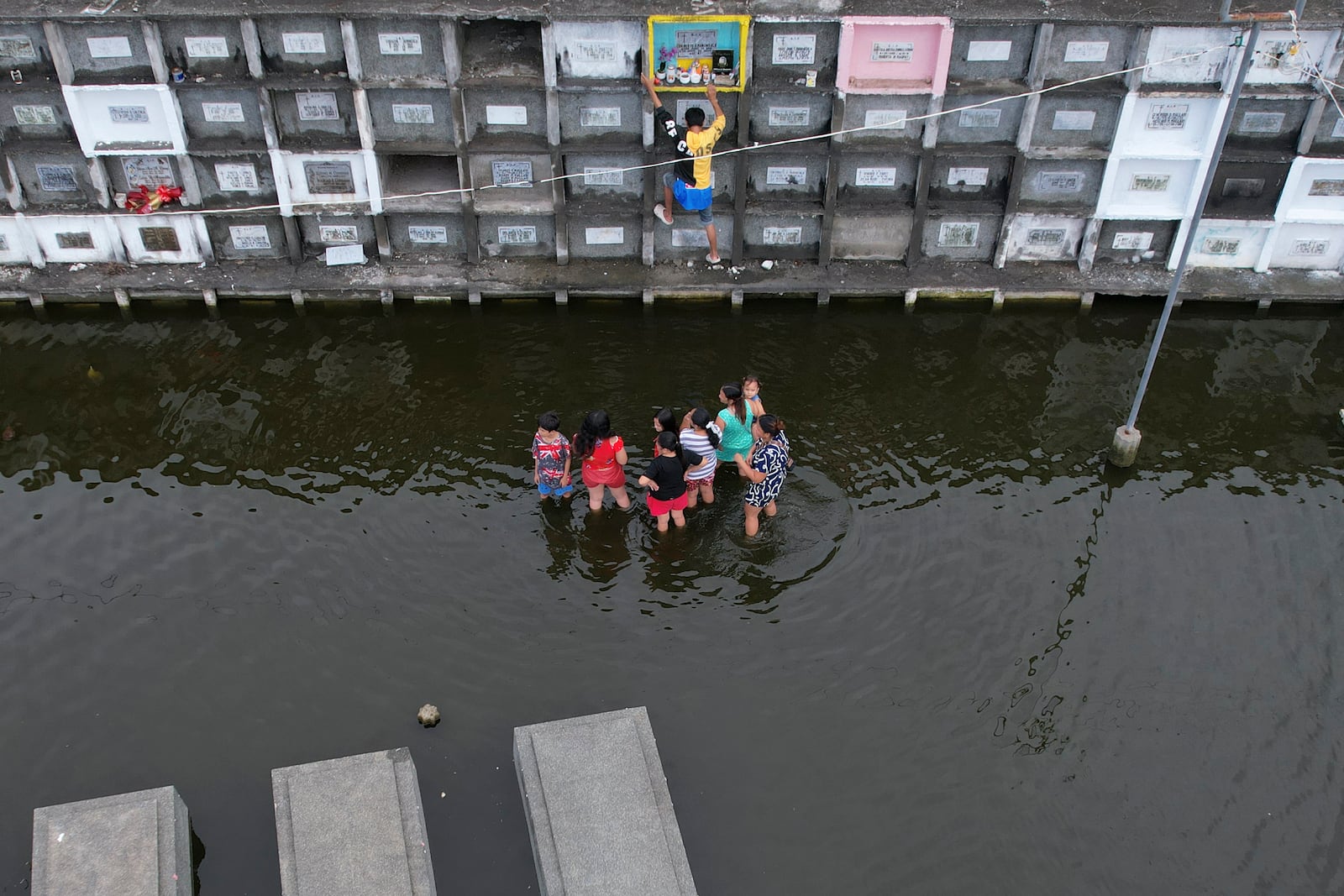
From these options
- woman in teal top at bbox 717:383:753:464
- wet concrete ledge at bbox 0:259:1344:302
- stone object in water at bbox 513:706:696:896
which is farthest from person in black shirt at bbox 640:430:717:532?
wet concrete ledge at bbox 0:259:1344:302

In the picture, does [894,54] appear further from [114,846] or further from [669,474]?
[114,846]

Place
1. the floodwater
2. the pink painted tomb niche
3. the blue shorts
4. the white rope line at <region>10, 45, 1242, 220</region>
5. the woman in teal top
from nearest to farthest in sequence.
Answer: the floodwater < the woman in teal top < the pink painted tomb niche < the white rope line at <region>10, 45, 1242, 220</region> < the blue shorts

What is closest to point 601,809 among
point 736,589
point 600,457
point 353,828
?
point 353,828

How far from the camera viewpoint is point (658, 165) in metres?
16.6

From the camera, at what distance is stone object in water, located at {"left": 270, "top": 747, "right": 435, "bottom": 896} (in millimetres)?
9984

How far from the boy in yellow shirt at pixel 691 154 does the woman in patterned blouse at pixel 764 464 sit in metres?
4.94

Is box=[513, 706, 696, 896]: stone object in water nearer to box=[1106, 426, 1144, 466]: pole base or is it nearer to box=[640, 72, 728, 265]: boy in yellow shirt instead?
box=[1106, 426, 1144, 466]: pole base

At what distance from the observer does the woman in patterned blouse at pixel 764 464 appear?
41.6ft

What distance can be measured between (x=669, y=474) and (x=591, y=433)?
1031 mm

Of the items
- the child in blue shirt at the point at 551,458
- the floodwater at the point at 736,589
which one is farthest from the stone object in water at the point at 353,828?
the child in blue shirt at the point at 551,458

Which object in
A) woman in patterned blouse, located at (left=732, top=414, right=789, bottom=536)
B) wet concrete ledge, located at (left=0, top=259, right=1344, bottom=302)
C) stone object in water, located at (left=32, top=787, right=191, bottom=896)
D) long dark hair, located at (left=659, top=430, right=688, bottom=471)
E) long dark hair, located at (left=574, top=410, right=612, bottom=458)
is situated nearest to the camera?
stone object in water, located at (left=32, top=787, right=191, bottom=896)

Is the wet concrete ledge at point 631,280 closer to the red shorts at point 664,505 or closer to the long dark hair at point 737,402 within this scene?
the long dark hair at point 737,402

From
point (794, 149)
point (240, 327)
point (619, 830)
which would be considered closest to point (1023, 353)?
point (794, 149)

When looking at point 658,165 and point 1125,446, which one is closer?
point 1125,446
